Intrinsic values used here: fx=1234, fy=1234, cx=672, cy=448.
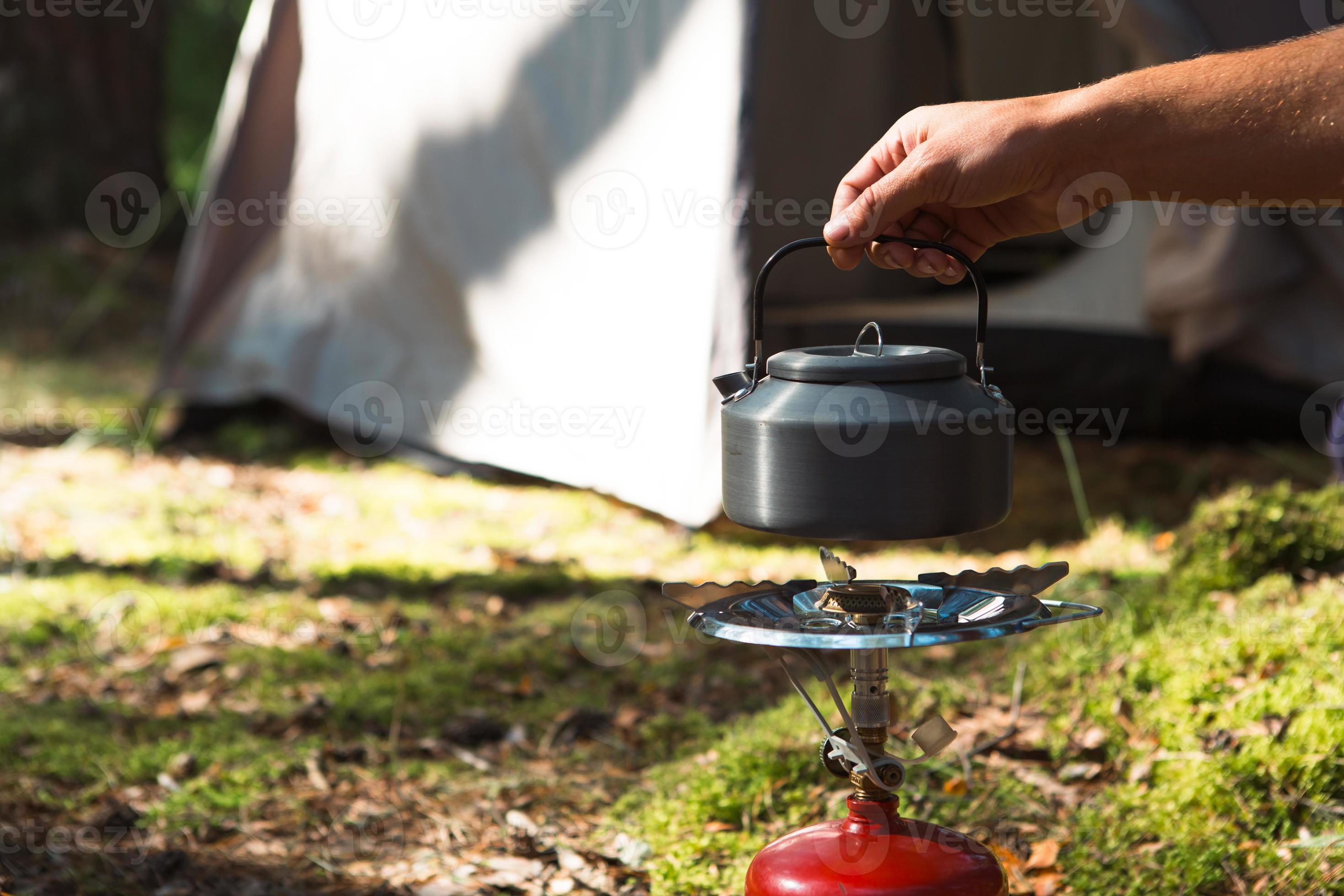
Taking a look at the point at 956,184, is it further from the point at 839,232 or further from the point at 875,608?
the point at 875,608

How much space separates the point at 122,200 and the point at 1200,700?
8288 millimetres

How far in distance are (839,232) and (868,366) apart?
26cm

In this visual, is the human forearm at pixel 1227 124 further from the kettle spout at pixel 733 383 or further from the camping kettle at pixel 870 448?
the kettle spout at pixel 733 383

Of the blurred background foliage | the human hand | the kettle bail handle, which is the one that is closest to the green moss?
the human hand

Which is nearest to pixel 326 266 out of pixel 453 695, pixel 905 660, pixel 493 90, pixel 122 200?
pixel 493 90

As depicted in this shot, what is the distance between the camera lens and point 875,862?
63.7 inches

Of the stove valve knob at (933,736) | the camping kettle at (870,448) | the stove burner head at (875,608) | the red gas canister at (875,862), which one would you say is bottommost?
the red gas canister at (875,862)

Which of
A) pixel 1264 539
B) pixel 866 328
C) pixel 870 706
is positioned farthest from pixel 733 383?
pixel 1264 539

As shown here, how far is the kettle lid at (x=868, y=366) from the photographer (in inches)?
62.1

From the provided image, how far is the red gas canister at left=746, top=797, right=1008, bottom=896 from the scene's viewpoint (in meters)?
1.59

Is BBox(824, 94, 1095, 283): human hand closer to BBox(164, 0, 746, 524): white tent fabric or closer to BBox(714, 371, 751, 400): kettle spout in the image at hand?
BBox(714, 371, 751, 400): kettle spout

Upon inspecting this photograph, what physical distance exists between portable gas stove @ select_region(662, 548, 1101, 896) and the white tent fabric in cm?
228

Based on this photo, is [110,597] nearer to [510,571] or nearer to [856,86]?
[510,571]

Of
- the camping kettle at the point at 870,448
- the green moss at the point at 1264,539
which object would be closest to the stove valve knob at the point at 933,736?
the camping kettle at the point at 870,448
